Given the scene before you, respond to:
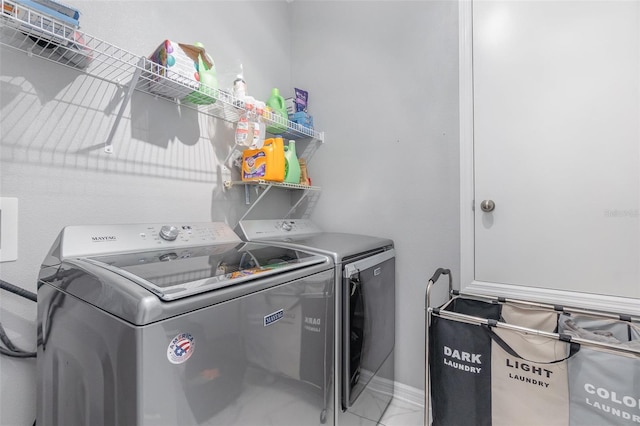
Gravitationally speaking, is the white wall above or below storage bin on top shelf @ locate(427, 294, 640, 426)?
above

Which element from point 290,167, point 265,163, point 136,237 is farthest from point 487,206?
point 136,237

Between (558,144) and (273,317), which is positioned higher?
(558,144)

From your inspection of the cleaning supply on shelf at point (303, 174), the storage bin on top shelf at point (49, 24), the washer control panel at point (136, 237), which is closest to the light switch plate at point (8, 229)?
the washer control panel at point (136, 237)

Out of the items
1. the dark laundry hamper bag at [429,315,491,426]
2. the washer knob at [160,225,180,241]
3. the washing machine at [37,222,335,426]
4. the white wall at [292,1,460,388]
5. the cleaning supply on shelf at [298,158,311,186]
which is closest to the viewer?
the washing machine at [37,222,335,426]

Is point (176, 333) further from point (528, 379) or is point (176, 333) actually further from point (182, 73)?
point (528, 379)

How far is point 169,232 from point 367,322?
1.12 m

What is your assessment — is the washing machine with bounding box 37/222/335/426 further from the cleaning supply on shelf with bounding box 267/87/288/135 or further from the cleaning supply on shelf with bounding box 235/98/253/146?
the cleaning supply on shelf with bounding box 267/87/288/135

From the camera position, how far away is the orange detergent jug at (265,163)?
5.75ft

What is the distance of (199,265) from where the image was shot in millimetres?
1048

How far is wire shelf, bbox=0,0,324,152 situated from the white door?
1379mm

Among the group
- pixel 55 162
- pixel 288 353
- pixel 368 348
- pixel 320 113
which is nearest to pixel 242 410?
pixel 288 353

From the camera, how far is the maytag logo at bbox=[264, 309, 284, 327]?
984 mm

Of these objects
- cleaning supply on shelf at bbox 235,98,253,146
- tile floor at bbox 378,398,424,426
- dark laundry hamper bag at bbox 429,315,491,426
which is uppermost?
cleaning supply on shelf at bbox 235,98,253,146

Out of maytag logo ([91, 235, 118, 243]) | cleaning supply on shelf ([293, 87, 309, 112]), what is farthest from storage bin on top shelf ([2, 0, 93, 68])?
cleaning supply on shelf ([293, 87, 309, 112])
